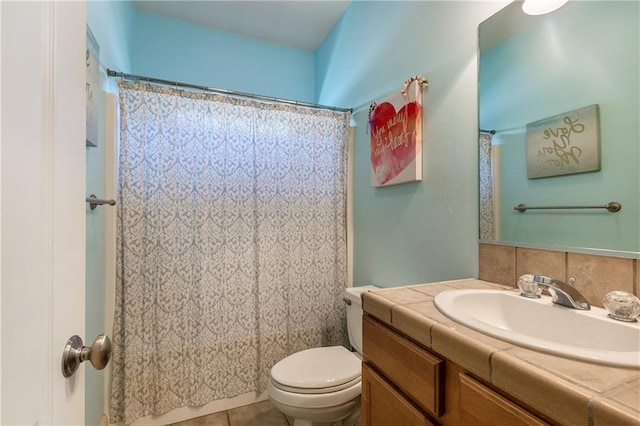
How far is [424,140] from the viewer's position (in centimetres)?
139

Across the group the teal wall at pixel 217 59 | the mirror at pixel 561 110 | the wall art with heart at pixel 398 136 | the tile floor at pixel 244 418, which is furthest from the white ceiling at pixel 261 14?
the tile floor at pixel 244 418

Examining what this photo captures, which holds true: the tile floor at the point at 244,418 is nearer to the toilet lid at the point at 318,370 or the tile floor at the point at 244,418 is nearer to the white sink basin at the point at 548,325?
the toilet lid at the point at 318,370

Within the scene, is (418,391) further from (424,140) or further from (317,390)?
(424,140)

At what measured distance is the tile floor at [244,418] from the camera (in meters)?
1.65

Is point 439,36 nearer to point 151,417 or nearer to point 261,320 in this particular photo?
point 261,320

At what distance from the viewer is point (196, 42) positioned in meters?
2.30

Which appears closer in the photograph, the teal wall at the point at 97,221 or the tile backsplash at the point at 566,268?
the tile backsplash at the point at 566,268

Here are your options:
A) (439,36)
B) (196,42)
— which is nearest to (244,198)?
(439,36)

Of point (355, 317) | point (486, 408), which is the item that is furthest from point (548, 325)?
point (355, 317)

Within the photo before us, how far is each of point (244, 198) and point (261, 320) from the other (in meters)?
0.80

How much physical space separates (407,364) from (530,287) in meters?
0.45

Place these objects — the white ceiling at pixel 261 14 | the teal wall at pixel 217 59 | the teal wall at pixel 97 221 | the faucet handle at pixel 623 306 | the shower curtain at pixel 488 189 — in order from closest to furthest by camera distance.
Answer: the faucet handle at pixel 623 306 < the shower curtain at pixel 488 189 < the teal wall at pixel 97 221 < the white ceiling at pixel 261 14 < the teal wall at pixel 217 59

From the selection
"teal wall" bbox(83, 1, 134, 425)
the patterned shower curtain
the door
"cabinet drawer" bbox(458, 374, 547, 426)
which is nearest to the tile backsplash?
"cabinet drawer" bbox(458, 374, 547, 426)

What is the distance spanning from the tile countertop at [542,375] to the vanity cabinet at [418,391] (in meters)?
0.03
